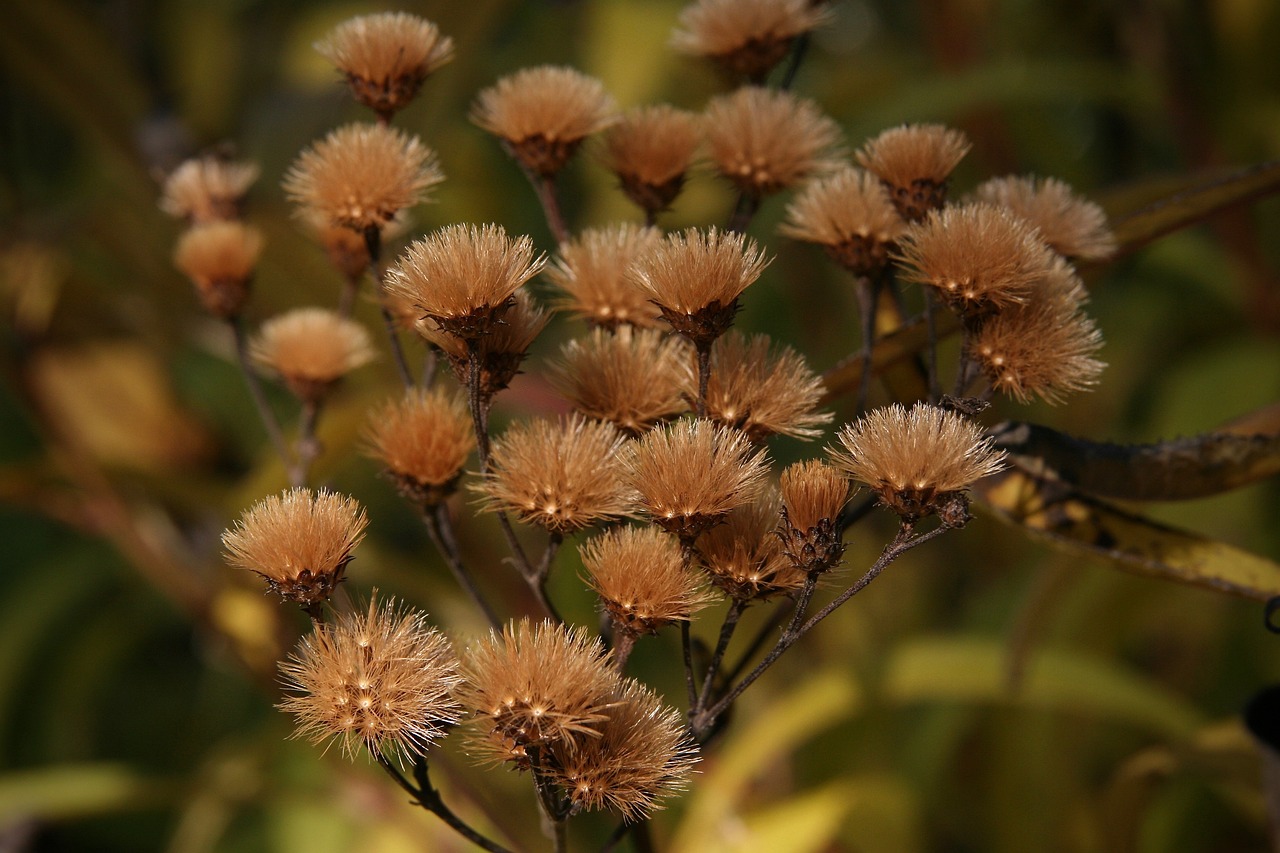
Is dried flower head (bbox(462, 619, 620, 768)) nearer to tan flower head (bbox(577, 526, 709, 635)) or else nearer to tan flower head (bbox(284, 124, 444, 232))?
tan flower head (bbox(577, 526, 709, 635))

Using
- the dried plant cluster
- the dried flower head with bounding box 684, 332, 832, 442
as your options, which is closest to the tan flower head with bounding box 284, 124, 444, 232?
the dried plant cluster

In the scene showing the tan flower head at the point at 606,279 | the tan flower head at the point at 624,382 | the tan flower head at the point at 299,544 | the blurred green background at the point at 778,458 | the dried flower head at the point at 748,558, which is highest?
the tan flower head at the point at 606,279

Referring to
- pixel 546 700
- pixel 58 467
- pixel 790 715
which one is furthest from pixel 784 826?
pixel 58 467

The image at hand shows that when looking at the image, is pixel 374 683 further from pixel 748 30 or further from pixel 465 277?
pixel 748 30

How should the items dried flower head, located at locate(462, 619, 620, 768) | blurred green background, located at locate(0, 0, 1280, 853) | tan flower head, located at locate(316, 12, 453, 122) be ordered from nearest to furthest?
dried flower head, located at locate(462, 619, 620, 768) < tan flower head, located at locate(316, 12, 453, 122) < blurred green background, located at locate(0, 0, 1280, 853)

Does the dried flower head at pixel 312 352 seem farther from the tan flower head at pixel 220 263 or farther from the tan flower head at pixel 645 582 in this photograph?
the tan flower head at pixel 645 582

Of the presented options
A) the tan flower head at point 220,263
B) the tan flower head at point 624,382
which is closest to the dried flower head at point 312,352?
the tan flower head at point 220,263
